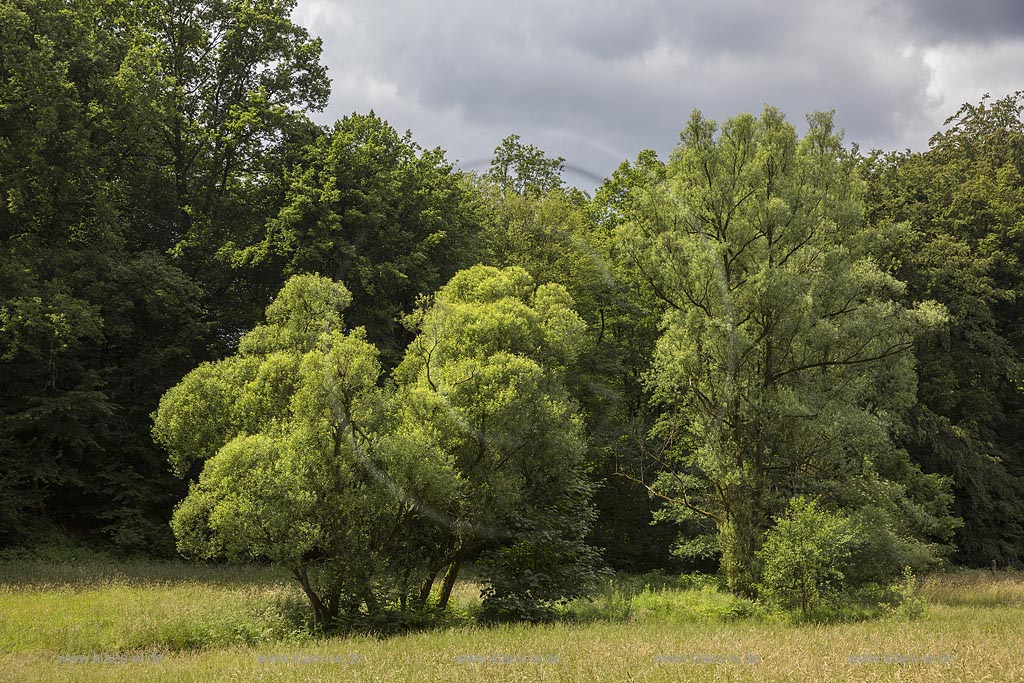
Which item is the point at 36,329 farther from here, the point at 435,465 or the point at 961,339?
the point at 961,339

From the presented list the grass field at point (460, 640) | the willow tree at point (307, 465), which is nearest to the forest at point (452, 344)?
the willow tree at point (307, 465)

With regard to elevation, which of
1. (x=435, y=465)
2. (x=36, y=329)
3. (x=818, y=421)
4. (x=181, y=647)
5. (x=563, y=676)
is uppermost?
(x=36, y=329)

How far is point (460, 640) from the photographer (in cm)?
1242

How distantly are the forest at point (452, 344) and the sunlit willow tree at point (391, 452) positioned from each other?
8 cm

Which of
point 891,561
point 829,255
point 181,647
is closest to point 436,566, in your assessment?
point 181,647

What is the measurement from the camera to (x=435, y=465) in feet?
47.0

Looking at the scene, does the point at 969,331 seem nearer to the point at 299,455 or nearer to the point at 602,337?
the point at 602,337

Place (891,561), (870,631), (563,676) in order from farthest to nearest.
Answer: (891,561) < (870,631) < (563,676)

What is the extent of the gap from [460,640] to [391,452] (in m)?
3.72

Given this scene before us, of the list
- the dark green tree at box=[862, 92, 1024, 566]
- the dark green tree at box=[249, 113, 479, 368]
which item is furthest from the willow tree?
the dark green tree at box=[862, 92, 1024, 566]

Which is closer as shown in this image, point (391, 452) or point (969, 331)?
point (391, 452)

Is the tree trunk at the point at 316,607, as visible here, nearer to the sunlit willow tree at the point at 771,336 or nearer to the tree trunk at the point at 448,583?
the tree trunk at the point at 448,583

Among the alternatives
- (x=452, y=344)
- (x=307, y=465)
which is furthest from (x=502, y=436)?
(x=307, y=465)

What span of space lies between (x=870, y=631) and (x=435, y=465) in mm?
8644
